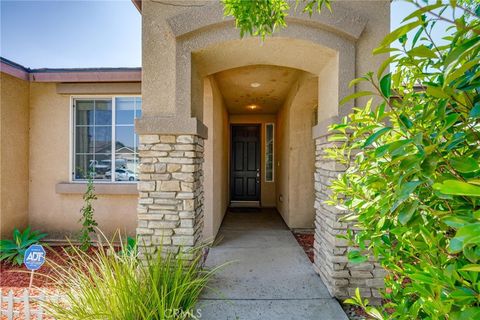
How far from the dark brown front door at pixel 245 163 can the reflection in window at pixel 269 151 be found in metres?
0.38

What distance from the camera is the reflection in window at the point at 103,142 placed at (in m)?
5.00

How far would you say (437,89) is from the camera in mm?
814

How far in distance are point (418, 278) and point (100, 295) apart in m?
2.29

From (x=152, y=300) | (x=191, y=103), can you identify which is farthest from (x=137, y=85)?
(x=152, y=300)

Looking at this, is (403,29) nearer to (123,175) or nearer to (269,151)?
(123,175)

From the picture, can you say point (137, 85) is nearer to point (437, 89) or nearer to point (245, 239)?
point (245, 239)

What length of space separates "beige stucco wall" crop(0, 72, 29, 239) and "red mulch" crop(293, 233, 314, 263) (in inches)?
210

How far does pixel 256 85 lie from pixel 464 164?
4.65 metres

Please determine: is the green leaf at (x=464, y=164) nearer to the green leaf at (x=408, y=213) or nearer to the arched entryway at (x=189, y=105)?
the green leaf at (x=408, y=213)

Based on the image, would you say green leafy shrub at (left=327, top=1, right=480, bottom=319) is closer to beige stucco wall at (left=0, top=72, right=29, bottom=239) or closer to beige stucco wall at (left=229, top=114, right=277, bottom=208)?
beige stucco wall at (left=0, top=72, right=29, bottom=239)

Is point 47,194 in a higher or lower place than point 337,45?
lower

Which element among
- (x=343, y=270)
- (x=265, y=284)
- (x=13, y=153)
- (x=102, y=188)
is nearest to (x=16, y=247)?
(x=102, y=188)

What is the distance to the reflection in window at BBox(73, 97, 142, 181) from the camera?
5.00 meters

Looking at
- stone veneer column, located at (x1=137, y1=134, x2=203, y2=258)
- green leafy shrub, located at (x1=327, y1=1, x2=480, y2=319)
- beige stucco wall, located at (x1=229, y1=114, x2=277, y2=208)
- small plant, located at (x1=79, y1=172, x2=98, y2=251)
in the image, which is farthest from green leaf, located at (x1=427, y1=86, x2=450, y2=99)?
beige stucco wall, located at (x1=229, y1=114, x2=277, y2=208)
